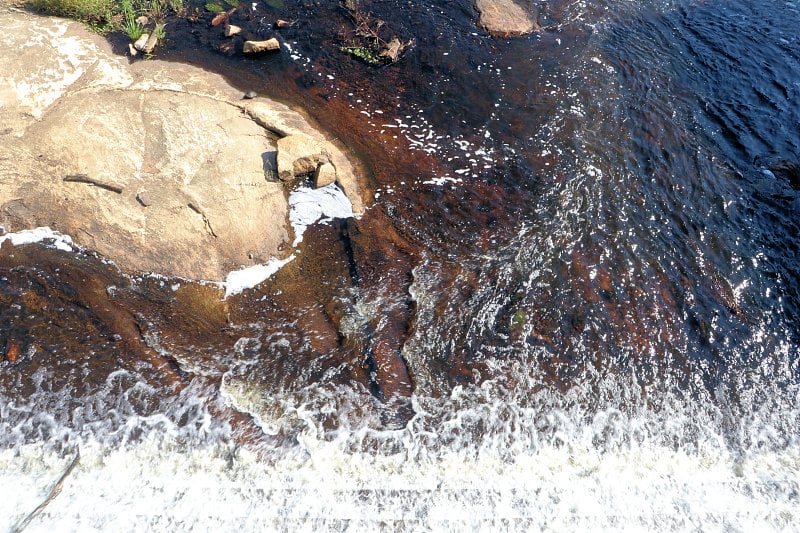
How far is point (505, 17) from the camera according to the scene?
10.2m

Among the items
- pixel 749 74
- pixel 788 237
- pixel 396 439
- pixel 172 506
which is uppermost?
pixel 749 74

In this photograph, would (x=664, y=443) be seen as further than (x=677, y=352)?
No

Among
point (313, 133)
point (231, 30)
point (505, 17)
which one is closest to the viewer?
point (313, 133)

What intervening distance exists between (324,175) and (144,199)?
2367 mm

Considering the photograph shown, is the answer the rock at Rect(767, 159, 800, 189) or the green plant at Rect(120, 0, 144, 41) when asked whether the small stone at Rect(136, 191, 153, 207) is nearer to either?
the green plant at Rect(120, 0, 144, 41)

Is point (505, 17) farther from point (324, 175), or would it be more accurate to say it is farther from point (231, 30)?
point (324, 175)


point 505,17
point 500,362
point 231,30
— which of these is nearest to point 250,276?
point 500,362

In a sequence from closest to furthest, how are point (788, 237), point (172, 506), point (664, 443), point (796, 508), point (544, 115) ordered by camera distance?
point (172, 506) < point (796, 508) < point (664, 443) < point (788, 237) < point (544, 115)

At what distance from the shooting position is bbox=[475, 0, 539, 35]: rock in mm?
10000

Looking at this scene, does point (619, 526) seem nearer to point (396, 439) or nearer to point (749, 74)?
point (396, 439)

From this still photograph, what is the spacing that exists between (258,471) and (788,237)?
7.95 metres

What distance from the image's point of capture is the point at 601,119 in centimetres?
833

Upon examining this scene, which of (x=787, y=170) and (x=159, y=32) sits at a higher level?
(x=159, y=32)

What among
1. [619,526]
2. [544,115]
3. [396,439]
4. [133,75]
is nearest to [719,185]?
[544,115]
